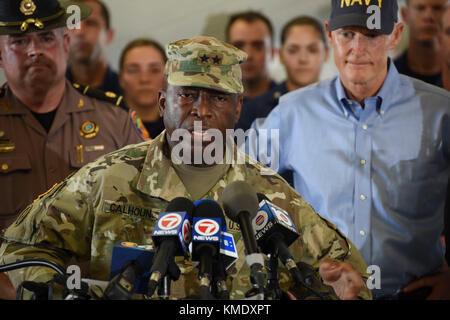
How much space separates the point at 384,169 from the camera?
108 inches

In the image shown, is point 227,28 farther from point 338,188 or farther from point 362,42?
point 338,188

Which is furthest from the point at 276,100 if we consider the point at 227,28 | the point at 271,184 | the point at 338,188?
the point at 271,184

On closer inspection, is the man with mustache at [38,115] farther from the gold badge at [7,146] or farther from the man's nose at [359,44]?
the man's nose at [359,44]

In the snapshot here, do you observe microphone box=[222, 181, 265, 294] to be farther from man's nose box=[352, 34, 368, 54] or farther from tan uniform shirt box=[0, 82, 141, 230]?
tan uniform shirt box=[0, 82, 141, 230]

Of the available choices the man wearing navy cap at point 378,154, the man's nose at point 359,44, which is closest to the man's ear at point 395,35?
the man wearing navy cap at point 378,154

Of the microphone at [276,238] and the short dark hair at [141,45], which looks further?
the short dark hair at [141,45]

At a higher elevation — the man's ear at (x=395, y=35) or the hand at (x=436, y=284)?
the man's ear at (x=395, y=35)

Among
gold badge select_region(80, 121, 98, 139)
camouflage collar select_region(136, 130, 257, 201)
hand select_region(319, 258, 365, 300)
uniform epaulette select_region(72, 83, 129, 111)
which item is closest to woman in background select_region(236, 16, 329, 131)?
uniform epaulette select_region(72, 83, 129, 111)

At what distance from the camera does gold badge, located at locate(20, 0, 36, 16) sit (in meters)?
2.96

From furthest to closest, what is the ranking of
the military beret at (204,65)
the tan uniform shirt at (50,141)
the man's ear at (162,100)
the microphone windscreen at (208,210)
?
the tan uniform shirt at (50,141) < the man's ear at (162,100) < the military beret at (204,65) < the microphone windscreen at (208,210)

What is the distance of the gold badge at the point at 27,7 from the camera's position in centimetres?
296

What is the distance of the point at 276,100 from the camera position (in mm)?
3316

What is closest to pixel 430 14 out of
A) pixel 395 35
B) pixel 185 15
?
pixel 395 35
